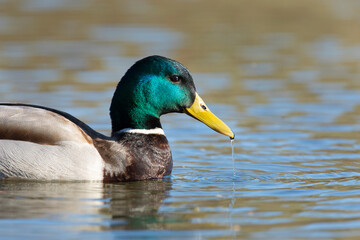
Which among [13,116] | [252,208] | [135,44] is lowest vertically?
[252,208]

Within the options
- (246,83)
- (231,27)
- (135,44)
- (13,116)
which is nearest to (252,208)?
(13,116)

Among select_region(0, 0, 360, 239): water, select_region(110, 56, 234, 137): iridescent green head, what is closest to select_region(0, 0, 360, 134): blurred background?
select_region(0, 0, 360, 239): water

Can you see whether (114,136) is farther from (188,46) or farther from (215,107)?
(188,46)

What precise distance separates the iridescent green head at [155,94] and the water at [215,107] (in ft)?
2.39

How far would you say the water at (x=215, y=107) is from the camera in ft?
25.5

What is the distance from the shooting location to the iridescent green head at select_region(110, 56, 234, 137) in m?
9.95

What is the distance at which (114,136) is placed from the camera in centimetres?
1016

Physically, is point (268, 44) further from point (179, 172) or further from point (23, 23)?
point (179, 172)

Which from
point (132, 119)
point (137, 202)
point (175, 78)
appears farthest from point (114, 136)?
point (137, 202)

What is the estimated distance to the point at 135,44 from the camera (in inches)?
809

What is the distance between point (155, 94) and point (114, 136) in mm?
686

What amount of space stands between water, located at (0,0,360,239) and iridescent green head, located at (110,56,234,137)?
0.73m

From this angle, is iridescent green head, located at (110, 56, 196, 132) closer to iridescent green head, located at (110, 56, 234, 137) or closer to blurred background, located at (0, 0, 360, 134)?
iridescent green head, located at (110, 56, 234, 137)

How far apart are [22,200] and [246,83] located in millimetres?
8150
